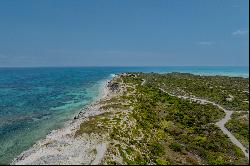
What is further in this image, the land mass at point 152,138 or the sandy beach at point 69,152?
the land mass at point 152,138

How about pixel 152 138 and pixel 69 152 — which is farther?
pixel 152 138

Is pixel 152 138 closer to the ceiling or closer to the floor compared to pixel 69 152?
closer to the floor

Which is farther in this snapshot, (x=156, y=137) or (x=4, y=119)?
(x=4, y=119)

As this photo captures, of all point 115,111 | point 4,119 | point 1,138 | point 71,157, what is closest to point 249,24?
point 71,157

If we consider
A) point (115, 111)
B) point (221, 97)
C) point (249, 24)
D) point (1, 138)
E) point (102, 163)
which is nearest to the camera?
point (249, 24)

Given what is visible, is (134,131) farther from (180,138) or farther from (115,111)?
(115,111)

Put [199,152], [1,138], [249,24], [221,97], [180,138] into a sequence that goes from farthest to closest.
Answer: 1. [221,97]
2. [1,138]
3. [180,138]
4. [199,152]
5. [249,24]

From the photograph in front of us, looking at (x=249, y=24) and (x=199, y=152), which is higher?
(x=249, y=24)

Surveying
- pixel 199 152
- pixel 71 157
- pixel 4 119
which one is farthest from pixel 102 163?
pixel 4 119

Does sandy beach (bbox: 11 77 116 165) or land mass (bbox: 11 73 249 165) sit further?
land mass (bbox: 11 73 249 165)

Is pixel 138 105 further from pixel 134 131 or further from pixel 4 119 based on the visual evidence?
pixel 4 119
